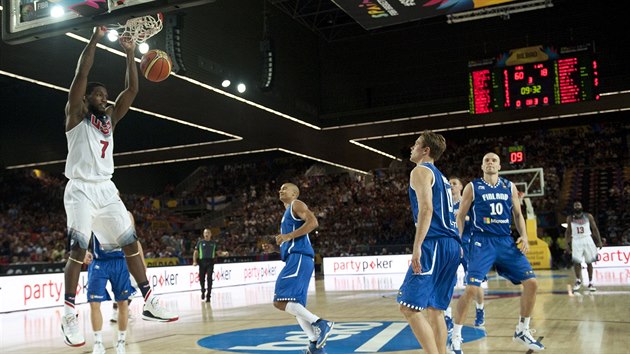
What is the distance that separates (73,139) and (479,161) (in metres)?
25.9

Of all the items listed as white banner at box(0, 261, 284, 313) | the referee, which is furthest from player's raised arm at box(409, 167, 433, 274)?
white banner at box(0, 261, 284, 313)

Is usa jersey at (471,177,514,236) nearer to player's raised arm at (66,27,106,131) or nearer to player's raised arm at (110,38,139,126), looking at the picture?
player's raised arm at (110,38,139,126)

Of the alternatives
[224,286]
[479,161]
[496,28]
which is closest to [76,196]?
[224,286]

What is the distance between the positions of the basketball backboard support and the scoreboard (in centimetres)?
1267

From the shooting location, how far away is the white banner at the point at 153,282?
14.1 m

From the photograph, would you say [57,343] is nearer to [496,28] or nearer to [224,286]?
[224,286]

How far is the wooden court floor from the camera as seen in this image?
717 cm

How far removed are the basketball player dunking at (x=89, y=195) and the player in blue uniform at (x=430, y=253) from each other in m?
1.83

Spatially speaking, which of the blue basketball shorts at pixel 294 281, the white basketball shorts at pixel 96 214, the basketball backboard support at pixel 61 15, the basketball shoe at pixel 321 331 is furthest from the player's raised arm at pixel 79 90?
the basketball shoe at pixel 321 331

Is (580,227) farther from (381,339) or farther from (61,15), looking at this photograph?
(61,15)

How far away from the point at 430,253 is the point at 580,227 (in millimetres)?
9105

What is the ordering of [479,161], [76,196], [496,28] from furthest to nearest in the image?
[479,161] → [496,28] → [76,196]

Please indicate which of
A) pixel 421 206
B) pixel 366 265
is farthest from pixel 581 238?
pixel 366 265

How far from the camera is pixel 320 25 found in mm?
24906
